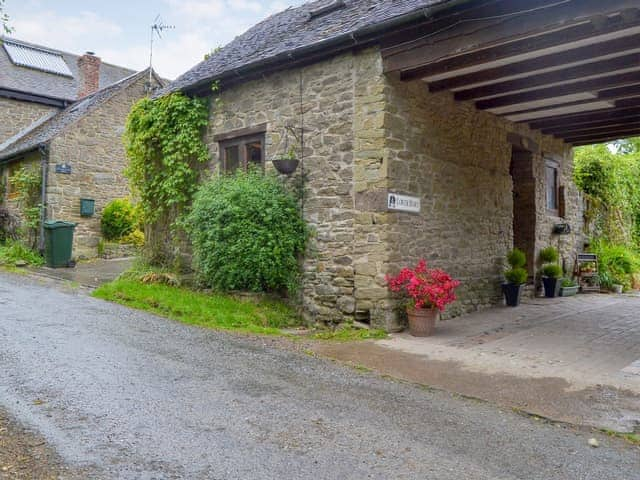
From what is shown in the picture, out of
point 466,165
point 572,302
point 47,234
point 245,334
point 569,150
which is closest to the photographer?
point 245,334

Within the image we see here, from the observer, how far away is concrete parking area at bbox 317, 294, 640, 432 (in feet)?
14.1

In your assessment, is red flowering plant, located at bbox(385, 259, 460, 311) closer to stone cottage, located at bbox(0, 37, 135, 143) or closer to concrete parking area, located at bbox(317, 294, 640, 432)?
concrete parking area, located at bbox(317, 294, 640, 432)

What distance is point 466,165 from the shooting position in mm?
8789

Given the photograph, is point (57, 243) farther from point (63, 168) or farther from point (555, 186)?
point (555, 186)

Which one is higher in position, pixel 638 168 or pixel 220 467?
pixel 638 168

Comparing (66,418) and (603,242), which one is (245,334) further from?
(603,242)

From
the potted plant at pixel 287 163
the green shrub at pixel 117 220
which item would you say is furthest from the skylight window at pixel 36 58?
the potted plant at pixel 287 163

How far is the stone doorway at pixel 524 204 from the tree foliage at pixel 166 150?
6493mm

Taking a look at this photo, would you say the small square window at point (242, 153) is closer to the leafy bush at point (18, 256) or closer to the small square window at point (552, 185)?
the small square window at point (552, 185)

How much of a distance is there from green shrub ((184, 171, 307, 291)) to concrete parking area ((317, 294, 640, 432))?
1.96 metres

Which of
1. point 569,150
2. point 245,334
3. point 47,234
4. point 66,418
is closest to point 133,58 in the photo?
point 47,234

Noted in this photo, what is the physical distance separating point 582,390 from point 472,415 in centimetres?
133

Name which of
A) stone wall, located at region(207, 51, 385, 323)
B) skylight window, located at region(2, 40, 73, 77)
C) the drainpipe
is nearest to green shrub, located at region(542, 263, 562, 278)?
stone wall, located at region(207, 51, 385, 323)

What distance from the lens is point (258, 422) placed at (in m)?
3.66
